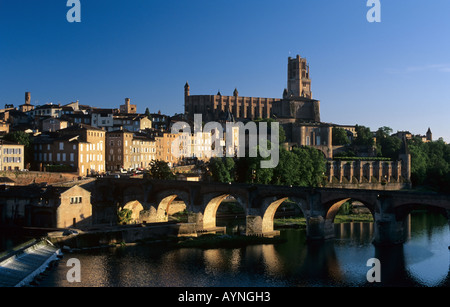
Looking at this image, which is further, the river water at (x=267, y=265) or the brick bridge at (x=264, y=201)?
the brick bridge at (x=264, y=201)

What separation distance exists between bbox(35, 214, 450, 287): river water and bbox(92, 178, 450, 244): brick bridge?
254 cm

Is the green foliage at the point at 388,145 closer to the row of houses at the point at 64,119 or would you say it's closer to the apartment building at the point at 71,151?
the row of houses at the point at 64,119

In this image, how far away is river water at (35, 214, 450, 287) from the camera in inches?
1473

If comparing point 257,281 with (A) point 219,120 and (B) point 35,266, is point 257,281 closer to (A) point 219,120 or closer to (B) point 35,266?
(B) point 35,266

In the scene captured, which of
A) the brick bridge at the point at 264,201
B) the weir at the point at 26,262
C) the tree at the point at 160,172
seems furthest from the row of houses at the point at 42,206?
the tree at the point at 160,172

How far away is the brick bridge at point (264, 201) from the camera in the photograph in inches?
1863

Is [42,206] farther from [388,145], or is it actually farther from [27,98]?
[388,145]

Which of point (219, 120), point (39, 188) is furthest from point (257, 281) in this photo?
point (219, 120)

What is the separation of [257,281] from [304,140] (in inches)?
3497

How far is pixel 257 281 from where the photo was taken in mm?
38000

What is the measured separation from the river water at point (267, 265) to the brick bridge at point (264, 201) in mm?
2545

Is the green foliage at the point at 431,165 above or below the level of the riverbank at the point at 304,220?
above
